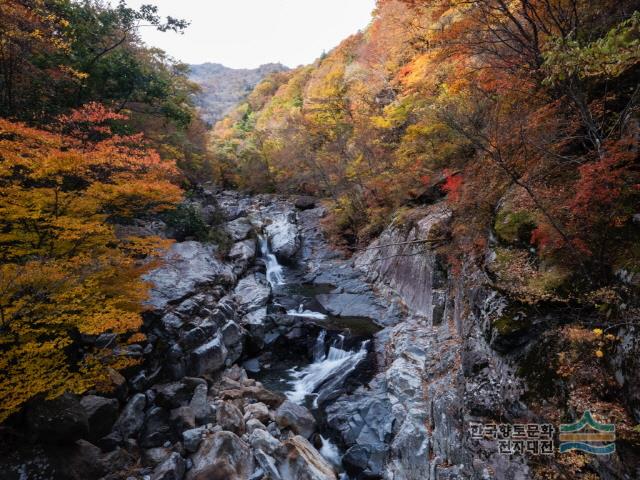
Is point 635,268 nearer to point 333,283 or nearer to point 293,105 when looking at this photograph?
point 333,283

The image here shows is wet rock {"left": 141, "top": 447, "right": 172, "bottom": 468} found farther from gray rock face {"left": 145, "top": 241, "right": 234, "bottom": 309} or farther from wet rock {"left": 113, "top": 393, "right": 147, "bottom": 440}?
gray rock face {"left": 145, "top": 241, "right": 234, "bottom": 309}

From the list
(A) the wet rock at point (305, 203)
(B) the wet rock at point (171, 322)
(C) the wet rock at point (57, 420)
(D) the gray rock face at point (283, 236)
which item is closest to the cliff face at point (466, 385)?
(B) the wet rock at point (171, 322)

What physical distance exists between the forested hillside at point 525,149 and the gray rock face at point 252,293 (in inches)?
236

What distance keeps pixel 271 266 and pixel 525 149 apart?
1689 cm

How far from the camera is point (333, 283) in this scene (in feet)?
59.7

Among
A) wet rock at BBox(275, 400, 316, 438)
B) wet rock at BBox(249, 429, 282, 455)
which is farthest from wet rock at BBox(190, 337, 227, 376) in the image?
wet rock at BBox(249, 429, 282, 455)

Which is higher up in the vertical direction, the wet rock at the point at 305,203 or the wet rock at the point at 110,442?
the wet rock at the point at 305,203

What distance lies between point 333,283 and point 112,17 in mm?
15491

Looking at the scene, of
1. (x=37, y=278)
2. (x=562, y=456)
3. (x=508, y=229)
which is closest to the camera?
(x=562, y=456)

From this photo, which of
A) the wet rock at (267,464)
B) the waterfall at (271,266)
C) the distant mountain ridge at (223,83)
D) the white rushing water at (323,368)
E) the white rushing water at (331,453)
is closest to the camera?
the wet rock at (267,464)

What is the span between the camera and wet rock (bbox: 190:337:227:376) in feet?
34.3

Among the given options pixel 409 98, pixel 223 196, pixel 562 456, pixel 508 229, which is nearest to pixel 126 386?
pixel 562 456

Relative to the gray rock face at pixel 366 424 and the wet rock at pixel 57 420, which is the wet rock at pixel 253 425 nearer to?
the gray rock face at pixel 366 424

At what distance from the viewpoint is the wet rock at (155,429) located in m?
7.86
